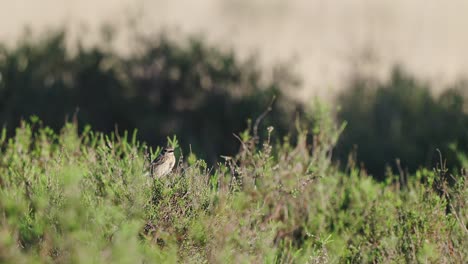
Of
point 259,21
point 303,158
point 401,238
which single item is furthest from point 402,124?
point 259,21

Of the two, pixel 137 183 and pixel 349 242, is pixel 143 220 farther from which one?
pixel 349 242

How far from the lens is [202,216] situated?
22.7 feet

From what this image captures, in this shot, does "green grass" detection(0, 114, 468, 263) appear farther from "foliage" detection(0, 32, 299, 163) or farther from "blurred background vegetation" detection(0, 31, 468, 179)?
"foliage" detection(0, 32, 299, 163)

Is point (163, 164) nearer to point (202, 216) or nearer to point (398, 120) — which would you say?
point (202, 216)

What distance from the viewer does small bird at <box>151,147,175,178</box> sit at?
24.5ft

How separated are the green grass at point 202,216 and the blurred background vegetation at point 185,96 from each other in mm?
9322

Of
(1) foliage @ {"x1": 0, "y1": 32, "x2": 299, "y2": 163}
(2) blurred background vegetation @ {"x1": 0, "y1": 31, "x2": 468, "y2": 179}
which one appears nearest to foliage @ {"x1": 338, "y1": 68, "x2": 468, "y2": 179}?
(2) blurred background vegetation @ {"x1": 0, "y1": 31, "x2": 468, "y2": 179}

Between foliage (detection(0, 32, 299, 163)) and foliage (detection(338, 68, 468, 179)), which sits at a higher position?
foliage (detection(0, 32, 299, 163))

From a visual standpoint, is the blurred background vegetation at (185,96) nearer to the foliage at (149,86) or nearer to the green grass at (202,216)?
the foliage at (149,86)

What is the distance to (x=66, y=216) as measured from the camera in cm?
541

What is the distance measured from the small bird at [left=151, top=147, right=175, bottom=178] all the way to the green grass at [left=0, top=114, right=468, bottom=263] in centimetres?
11

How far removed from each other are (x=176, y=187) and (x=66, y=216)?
179cm

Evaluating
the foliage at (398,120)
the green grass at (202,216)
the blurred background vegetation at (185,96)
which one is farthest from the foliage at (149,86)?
the green grass at (202,216)

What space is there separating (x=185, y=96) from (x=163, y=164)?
47.7 ft
